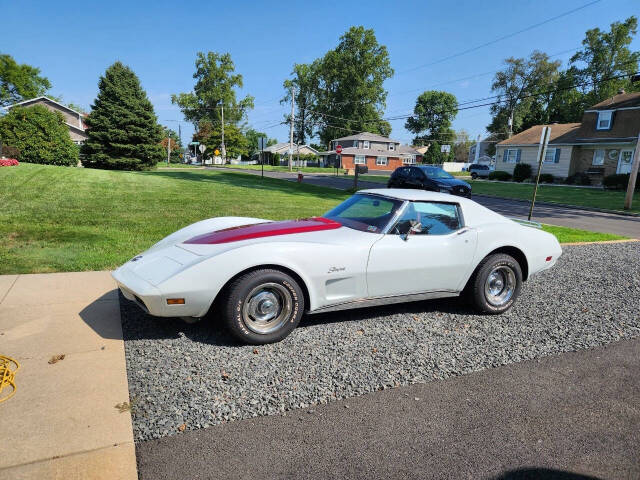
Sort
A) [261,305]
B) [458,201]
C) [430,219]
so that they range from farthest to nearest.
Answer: [458,201] → [430,219] → [261,305]

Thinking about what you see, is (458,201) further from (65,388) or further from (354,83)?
(354,83)

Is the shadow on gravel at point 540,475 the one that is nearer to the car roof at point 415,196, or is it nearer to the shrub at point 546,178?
the car roof at point 415,196

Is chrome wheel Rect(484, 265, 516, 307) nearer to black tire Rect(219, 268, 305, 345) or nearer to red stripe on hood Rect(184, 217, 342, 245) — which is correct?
red stripe on hood Rect(184, 217, 342, 245)

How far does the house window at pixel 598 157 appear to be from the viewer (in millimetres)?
32759

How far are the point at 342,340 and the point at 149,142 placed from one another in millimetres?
33109

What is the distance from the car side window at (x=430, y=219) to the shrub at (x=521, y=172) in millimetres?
36209

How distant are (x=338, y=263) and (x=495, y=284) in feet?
6.82

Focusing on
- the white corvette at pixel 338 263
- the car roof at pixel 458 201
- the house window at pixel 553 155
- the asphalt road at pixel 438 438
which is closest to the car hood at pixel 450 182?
the white corvette at pixel 338 263

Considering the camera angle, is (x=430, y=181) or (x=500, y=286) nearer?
(x=500, y=286)

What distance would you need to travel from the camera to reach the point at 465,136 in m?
107

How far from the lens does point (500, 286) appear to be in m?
4.84

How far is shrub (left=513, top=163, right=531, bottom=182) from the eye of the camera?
36.6 m

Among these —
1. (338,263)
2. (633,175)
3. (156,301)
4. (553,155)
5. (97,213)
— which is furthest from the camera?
(553,155)

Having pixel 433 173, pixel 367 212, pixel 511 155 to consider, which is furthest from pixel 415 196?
pixel 511 155
